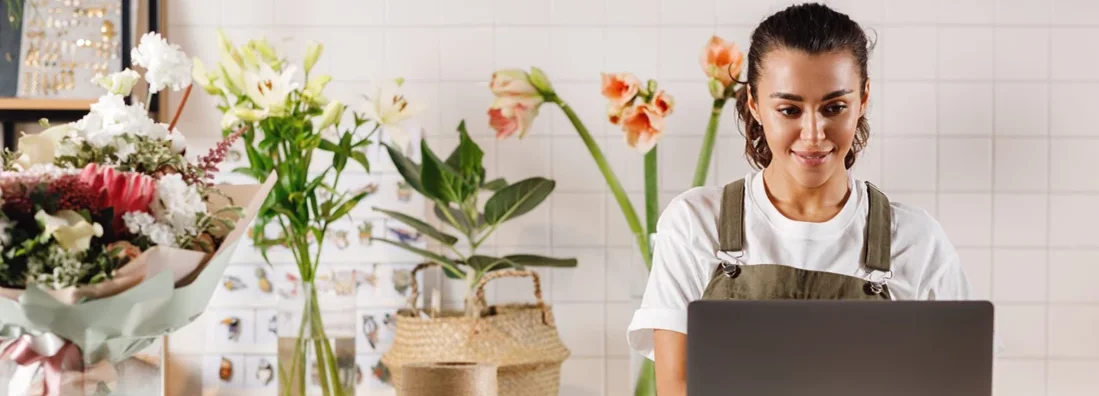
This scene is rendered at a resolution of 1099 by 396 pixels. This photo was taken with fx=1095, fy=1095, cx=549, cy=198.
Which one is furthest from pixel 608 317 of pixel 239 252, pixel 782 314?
pixel 782 314

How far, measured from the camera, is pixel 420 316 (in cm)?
229

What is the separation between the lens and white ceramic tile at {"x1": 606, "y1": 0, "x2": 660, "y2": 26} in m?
2.46

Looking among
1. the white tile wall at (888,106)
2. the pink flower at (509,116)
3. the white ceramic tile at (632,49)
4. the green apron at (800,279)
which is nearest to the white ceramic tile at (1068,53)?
the white tile wall at (888,106)

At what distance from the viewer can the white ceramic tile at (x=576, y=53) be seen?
246 cm

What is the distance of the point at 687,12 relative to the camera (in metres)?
2.46

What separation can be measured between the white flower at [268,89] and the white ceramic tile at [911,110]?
4.36 ft

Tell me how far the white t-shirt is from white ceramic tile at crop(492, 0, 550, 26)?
3.08 ft

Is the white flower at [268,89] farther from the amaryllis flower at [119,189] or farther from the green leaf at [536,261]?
the amaryllis flower at [119,189]

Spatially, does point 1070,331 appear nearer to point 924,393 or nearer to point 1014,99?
point 1014,99

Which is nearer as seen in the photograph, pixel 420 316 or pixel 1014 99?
pixel 420 316

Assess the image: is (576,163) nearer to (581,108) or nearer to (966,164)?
(581,108)

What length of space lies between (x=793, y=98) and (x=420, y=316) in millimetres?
1069

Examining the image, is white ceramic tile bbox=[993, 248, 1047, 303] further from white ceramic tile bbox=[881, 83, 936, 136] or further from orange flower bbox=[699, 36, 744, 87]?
orange flower bbox=[699, 36, 744, 87]

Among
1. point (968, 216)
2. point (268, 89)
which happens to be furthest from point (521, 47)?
point (968, 216)
